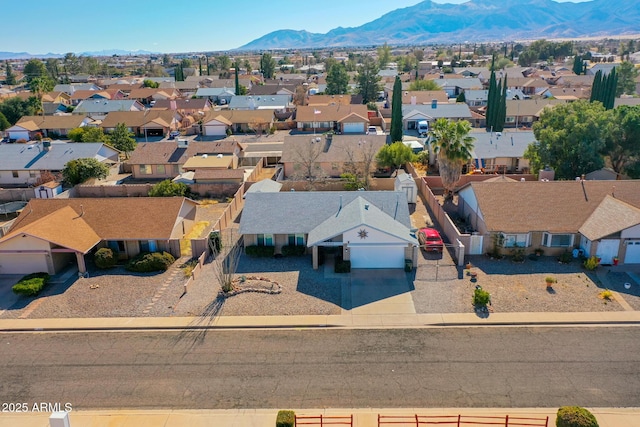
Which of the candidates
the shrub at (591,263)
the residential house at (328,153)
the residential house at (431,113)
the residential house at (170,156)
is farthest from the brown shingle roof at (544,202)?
the residential house at (431,113)

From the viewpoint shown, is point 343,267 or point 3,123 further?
point 3,123

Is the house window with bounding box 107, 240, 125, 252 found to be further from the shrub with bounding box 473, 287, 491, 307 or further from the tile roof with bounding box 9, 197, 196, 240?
the shrub with bounding box 473, 287, 491, 307

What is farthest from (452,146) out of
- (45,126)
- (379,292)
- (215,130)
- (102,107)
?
(102,107)

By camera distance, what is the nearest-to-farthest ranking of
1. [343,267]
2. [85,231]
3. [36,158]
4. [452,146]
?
[343,267] → [85,231] → [452,146] → [36,158]

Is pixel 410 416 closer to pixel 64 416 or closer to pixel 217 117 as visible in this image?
pixel 64 416

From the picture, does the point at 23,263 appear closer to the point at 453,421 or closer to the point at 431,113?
the point at 453,421

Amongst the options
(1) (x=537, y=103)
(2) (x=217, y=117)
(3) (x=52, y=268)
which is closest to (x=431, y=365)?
(3) (x=52, y=268)

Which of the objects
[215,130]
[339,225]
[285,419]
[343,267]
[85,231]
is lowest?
[285,419]

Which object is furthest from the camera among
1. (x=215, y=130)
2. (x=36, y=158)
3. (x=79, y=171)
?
(x=215, y=130)
